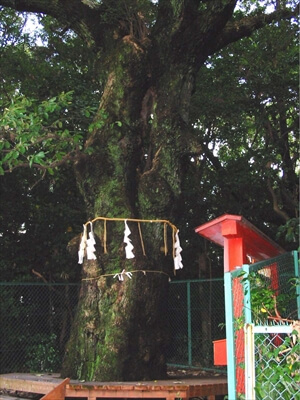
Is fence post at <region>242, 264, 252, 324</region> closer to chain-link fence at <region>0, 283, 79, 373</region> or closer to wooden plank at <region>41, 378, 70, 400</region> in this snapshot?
wooden plank at <region>41, 378, 70, 400</region>

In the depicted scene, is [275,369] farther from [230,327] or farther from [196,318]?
[196,318]

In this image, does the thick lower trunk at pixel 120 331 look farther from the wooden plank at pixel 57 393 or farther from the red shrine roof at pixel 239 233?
the wooden plank at pixel 57 393

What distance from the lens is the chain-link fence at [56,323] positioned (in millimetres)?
10781

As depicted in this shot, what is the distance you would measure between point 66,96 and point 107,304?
8.49ft

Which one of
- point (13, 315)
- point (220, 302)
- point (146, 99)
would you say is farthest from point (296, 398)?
point (220, 302)

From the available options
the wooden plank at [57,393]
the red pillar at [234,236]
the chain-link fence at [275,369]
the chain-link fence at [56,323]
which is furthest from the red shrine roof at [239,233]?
the chain-link fence at [56,323]

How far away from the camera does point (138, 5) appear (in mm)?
8492

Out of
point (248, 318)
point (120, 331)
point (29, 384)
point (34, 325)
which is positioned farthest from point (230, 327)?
point (34, 325)

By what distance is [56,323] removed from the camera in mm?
11609

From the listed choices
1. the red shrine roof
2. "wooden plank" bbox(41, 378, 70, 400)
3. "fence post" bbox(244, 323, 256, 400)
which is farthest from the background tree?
"fence post" bbox(244, 323, 256, 400)

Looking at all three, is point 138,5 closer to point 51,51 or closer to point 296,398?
point 51,51

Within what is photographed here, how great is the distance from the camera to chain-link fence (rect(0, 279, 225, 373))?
1078cm

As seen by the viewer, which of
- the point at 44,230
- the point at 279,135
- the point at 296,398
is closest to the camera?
the point at 296,398

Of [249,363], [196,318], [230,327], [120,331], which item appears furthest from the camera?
[196,318]
